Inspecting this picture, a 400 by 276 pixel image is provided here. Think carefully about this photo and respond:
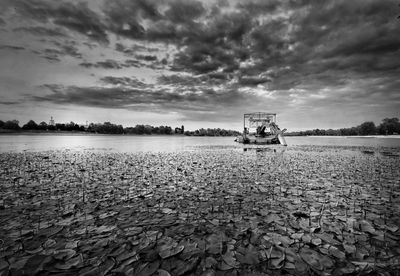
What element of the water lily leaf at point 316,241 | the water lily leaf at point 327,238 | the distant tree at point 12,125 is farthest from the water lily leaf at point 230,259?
the distant tree at point 12,125

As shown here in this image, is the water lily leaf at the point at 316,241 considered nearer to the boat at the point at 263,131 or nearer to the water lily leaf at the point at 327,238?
the water lily leaf at the point at 327,238

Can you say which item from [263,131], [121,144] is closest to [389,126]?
[263,131]

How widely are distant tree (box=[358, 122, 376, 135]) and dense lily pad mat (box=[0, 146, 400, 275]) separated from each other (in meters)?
190

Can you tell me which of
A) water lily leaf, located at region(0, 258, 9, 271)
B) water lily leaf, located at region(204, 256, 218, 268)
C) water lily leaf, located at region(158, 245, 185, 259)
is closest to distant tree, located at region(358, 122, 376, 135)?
water lily leaf, located at region(204, 256, 218, 268)

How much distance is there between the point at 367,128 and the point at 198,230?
200 meters

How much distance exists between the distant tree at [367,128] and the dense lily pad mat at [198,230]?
624 ft

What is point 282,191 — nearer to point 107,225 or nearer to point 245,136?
point 107,225

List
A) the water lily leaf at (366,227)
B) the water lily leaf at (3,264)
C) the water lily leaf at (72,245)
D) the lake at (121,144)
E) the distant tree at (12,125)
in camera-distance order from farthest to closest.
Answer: the distant tree at (12,125), the lake at (121,144), the water lily leaf at (366,227), the water lily leaf at (72,245), the water lily leaf at (3,264)

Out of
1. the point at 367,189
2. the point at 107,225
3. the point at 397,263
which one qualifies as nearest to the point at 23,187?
the point at 107,225

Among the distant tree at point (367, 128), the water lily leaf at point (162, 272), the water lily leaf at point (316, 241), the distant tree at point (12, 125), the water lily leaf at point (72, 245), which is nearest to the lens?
the water lily leaf at point (162, 272)

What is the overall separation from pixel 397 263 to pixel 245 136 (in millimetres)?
47552

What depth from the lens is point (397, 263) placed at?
2.78 meters

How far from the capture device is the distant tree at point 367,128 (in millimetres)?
144762

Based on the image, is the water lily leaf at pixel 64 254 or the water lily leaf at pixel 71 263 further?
the water lily leaf at pixel 64 254
